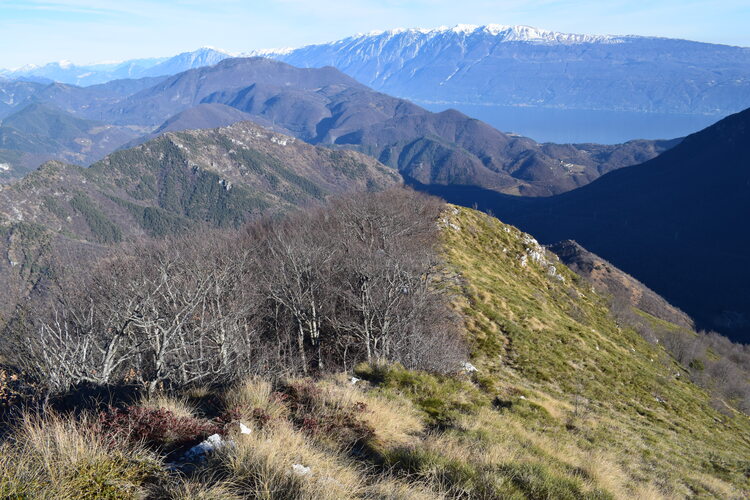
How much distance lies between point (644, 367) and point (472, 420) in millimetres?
34791

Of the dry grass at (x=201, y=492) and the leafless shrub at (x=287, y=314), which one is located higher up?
the dry grass at (x=201, y=492)

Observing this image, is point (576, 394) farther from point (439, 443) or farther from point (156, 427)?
point (156, 427)

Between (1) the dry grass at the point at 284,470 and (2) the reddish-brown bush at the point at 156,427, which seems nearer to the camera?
(1) the dry grass at the point at 284,470

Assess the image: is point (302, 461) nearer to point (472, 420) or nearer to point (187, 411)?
point (187, 411)

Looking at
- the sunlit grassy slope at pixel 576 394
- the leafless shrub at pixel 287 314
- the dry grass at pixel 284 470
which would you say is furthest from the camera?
the leafless shrub at pixel 287 314

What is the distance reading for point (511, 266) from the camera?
5634 cm

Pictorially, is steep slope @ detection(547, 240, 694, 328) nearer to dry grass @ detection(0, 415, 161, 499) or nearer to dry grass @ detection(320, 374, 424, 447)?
dry grass @ detection(320, 374, 424, 447)

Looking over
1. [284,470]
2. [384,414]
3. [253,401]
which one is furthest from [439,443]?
[253,401]

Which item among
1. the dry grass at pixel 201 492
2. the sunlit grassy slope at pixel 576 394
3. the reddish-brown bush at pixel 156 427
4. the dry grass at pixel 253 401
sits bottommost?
the sunlit grassy slope at pixel 576 394

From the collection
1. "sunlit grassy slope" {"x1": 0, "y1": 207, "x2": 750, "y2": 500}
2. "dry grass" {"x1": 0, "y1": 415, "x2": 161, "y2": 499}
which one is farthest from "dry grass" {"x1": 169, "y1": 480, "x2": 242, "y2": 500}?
"dry grass" {"x1": 0, "y1": 415, "x2": 161, "y2": 499}

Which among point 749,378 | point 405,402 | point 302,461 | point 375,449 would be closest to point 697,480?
point 405,402

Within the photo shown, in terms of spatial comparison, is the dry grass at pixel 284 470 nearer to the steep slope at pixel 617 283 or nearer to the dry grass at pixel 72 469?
the dry grass at pixel 72 469

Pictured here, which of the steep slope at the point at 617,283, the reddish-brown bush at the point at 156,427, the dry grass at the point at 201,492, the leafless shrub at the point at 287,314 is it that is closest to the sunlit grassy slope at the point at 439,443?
the dry grass at the point at 201,492

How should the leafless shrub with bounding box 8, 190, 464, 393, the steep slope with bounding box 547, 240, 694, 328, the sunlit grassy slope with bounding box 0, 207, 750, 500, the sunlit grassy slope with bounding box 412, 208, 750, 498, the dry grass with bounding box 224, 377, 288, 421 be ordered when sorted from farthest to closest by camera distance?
the steep slope with bounding box 547, 240, 694, 328 → the leafless shrub with bounding box 8, 190, 464, 393 → the sunlit grassy slope with bounding box 412, 208, 750, 498 → the dry grass with bounding box 224, 377, 288, 421 → the sunlit grassy slope with bounding box 0, 207, 750, 500
